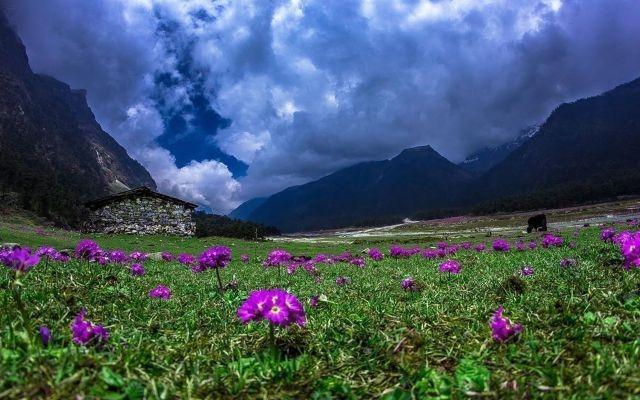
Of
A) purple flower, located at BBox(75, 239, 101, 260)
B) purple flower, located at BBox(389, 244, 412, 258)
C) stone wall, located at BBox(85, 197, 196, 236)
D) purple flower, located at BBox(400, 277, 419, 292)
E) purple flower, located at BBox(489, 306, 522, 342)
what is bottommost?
purple flower, located at BBox(389, 244, 412, 258)

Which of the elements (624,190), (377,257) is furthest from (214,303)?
(624,190)

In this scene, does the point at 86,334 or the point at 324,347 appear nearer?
the point at 86,334

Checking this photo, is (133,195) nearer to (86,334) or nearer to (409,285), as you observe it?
(409,285)

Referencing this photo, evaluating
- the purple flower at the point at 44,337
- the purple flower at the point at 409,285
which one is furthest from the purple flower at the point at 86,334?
the purple flower at the point at 409,285

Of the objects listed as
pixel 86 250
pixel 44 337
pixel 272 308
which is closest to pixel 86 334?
pixel 44 337

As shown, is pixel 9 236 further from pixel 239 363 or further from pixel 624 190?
pixel 624 190

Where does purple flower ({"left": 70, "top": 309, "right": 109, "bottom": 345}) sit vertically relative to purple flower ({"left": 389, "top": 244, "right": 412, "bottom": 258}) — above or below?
above

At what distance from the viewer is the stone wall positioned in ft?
155

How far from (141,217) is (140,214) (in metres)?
0.34

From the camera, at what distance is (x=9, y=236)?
26328 millimetres

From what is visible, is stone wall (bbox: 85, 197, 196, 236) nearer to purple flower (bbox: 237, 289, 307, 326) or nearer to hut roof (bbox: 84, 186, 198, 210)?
hut roof (bbox: 84, 186, 198, 210)

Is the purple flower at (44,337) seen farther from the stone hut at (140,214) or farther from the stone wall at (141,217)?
the stone wall at (141,217)

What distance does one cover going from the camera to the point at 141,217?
48.5m

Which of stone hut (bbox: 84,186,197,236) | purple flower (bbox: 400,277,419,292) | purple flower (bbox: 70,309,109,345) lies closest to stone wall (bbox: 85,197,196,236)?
stone hut (bbox: 84,186,197,236)
